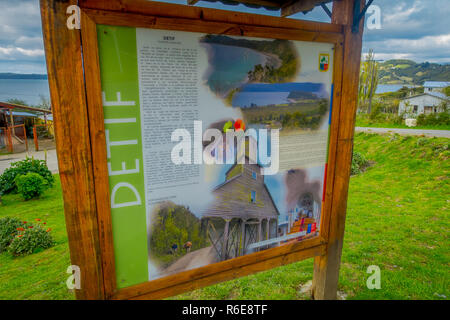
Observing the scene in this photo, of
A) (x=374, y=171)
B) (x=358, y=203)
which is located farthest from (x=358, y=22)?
(x=374, y=171)

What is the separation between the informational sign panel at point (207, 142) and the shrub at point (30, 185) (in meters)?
9.41

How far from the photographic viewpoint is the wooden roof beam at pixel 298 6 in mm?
2846

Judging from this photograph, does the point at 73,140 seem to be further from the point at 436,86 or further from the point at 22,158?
the point at 436,86

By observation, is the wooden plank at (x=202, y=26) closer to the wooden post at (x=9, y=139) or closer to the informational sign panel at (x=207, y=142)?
the informational sign panel at (x=207, y=142)

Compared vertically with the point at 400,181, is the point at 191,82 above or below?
above

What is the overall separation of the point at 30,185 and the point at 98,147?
31.5 ft

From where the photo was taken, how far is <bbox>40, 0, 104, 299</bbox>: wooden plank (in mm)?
1483

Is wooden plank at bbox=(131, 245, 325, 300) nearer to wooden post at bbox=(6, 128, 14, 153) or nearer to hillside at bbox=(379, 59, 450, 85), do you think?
wooden post at bbox=(6, 128, 14, 153)

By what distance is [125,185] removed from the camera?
1774mm

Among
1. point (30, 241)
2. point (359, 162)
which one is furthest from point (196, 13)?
point (359, 162)

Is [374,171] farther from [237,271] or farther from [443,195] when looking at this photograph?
[237,271]

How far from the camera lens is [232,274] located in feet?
7.36

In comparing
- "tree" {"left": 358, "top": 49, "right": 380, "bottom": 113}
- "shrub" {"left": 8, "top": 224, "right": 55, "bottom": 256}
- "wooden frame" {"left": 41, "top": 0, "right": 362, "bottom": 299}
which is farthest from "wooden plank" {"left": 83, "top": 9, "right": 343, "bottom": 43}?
"tree" {"left": 358, "top": 49, "right": 380, "bottom": 113}

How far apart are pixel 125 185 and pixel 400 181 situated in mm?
9141
